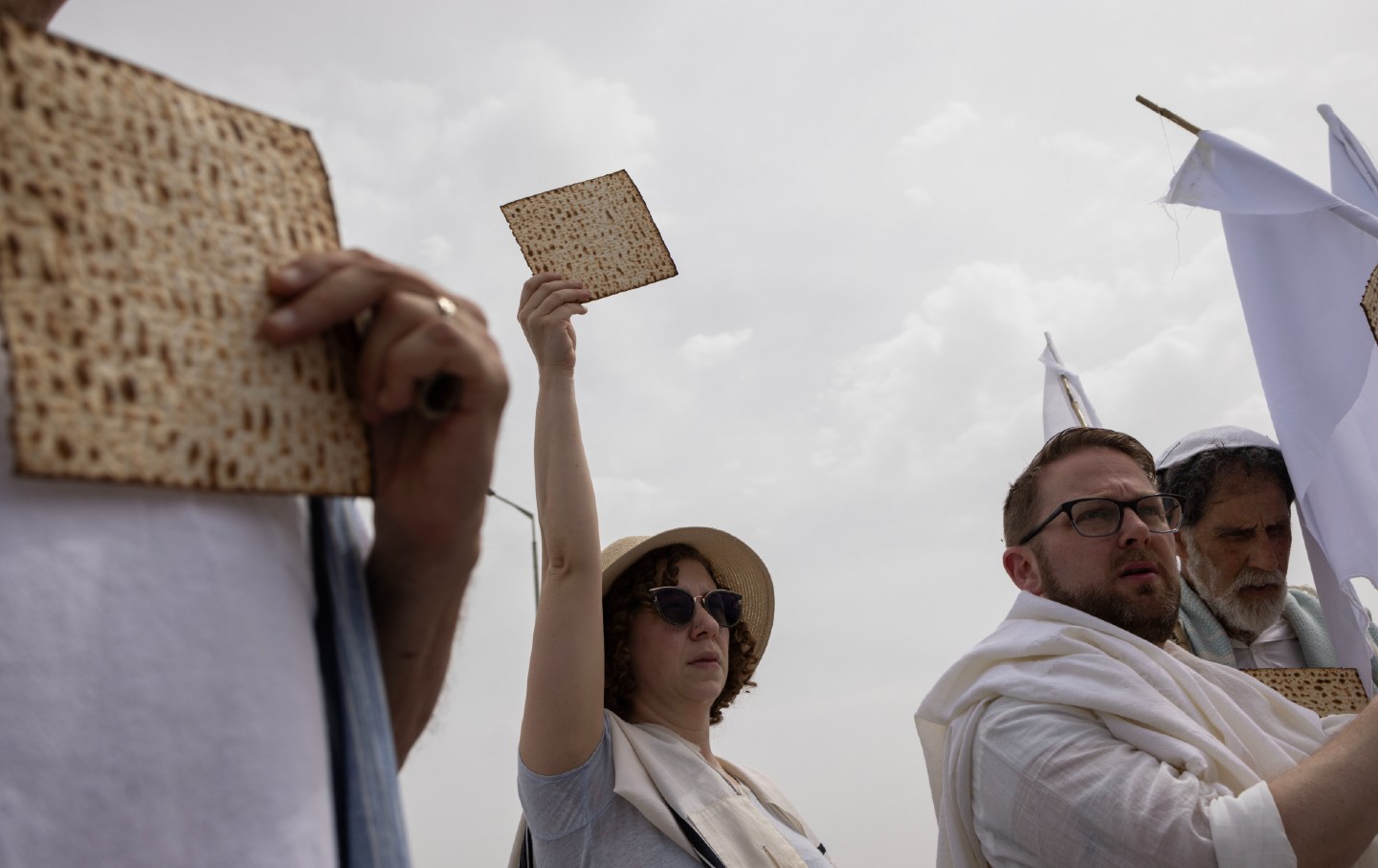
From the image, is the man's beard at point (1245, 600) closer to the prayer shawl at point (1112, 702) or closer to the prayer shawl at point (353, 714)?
the prayer shawl at point (1112, 702)

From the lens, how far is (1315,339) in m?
3.72

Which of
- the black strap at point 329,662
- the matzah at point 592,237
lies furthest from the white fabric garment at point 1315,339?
the black strap at point 329,662

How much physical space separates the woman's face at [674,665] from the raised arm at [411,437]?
6.21ft

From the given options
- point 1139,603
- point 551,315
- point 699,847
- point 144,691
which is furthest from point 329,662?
point 1139,603

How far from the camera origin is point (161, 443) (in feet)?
2.89

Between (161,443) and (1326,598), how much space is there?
12.8ft

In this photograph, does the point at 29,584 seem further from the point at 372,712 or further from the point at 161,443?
the point at 372,712

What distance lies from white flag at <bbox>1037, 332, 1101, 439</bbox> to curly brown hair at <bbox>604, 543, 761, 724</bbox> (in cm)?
202

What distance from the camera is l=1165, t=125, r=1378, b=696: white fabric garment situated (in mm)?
3564

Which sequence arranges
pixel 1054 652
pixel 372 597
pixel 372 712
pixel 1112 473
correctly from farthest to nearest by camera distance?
pixel 1112 473, pixel 1054 652, pixel 372 597, pixel 372 712

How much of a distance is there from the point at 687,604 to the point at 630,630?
0.62 ft

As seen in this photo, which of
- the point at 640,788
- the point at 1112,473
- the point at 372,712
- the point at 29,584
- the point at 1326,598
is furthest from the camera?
the point at 1326,598

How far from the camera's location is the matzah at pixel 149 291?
0.84m

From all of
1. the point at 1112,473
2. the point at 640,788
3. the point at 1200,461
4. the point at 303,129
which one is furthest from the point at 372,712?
the point at 1200,461
